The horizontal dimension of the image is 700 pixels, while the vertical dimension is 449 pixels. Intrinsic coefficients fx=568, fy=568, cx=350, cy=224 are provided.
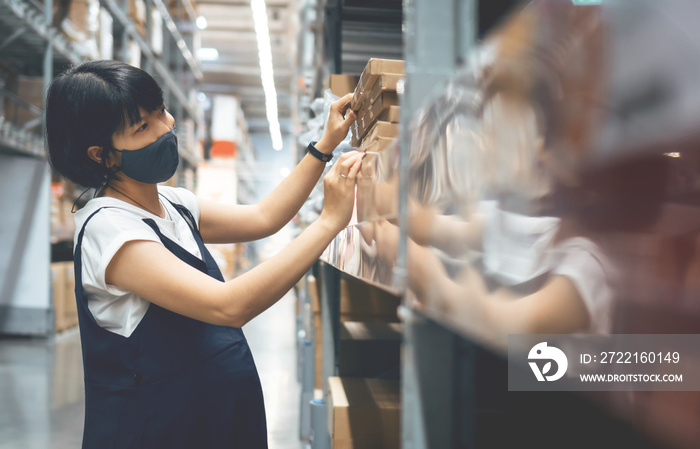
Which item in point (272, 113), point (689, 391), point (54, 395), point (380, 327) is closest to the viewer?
point (689, 391)

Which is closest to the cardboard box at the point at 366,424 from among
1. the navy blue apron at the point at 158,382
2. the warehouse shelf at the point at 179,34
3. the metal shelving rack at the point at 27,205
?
the navy blue apron at the point at 158,382

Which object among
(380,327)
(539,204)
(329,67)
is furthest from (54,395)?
(539,204)

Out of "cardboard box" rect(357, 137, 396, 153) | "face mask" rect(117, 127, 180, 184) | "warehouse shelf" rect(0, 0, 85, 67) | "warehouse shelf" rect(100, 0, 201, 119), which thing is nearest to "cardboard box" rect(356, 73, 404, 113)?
"cardboard box" rect(357, 137, 396, 153)

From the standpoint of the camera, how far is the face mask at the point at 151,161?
140 centimetres

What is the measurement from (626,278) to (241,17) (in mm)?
12371

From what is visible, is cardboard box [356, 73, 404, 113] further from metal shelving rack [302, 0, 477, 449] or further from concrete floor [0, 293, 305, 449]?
concrete floor [0, 293, 305, 449]

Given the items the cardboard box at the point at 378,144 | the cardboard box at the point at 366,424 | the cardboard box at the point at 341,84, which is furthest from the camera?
the cardboard box at the point at 341,84

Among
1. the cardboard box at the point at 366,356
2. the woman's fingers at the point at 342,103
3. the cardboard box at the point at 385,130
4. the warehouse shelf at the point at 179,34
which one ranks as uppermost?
the warehouse shelf at the point at 179,34

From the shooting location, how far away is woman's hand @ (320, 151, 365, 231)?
1176mm

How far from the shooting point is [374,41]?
2.55m

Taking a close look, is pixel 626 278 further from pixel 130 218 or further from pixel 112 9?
pixel 112 9

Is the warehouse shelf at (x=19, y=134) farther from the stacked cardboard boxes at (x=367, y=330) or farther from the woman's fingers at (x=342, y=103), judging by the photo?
the woman's fingers at (x=342, y=103)

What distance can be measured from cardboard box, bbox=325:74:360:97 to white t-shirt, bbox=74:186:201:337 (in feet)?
2.34

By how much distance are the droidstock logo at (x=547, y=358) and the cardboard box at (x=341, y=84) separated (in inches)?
57.1
